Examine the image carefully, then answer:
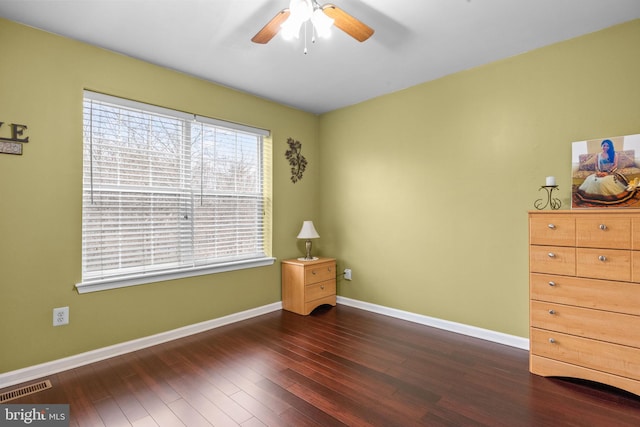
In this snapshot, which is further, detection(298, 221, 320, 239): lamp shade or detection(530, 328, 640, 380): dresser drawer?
detection(298, 221, 320, 239): lamp shade

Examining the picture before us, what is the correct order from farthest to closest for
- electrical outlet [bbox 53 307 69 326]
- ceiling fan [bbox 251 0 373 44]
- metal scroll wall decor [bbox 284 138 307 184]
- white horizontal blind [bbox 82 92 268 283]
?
1. metal scroll wall decor [bbox 284 138 307 184]
2. white horizontal blind [bbox 82 92 268 283]
3. electrical outlet [bbox 53 307 69 326]
4. ceiling fan [bbox 251 0 373 44]

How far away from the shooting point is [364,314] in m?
3.64

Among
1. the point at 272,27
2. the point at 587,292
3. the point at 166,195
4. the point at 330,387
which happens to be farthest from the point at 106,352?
the point at 587,292

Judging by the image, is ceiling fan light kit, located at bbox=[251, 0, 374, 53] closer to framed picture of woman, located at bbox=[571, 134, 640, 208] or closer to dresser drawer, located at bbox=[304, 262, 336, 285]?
framed picture of woman, located at bbox=[571, 134, 640, 208]

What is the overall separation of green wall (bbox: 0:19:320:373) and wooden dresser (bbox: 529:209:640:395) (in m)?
2.94

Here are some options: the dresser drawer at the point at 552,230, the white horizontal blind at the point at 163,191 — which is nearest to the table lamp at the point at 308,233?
the white horizontal blind at the point at 163,191

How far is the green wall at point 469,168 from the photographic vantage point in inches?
95.6

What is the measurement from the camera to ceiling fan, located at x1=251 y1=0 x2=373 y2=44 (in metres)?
1.73

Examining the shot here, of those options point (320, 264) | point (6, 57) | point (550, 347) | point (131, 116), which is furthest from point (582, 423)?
point (6, 57)

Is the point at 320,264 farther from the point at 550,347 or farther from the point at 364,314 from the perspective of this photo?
the point at 550,347

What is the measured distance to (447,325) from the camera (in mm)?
3141

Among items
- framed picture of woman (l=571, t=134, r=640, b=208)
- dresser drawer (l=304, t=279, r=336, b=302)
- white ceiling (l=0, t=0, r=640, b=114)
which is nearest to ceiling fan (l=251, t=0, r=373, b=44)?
white ceiling (l=0, t=0, r=640, b=114)

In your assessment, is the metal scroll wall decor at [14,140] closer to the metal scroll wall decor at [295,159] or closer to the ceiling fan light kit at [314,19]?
the ceiling fan light kit at [314,19]

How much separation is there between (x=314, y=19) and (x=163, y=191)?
79.1 inches
